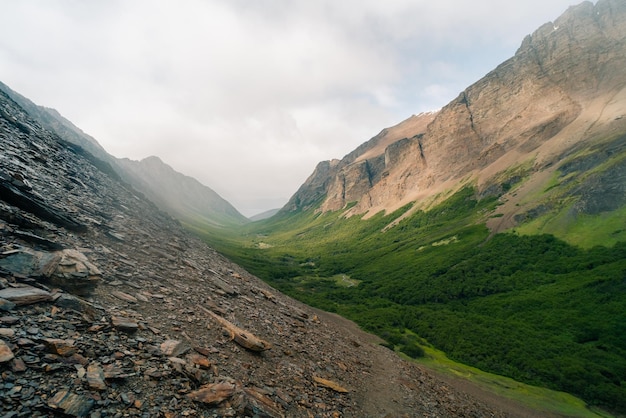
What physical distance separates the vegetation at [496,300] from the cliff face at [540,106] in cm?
4495

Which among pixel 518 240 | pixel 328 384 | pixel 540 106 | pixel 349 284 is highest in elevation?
pixel 540 106

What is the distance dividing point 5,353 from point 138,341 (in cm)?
397

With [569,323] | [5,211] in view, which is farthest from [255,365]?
[569,323]

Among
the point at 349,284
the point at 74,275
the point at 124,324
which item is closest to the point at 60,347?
the point at 124,324

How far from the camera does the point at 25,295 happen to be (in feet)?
30.9

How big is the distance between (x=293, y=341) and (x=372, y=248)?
127m

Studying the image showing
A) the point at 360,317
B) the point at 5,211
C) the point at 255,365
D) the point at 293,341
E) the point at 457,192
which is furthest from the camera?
the point at 457,192

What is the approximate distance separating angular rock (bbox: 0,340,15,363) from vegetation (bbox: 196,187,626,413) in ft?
141

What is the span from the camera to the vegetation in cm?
4125

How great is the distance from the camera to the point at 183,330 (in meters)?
13.5

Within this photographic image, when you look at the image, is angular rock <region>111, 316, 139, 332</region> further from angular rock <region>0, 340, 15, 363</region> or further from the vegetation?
the vegetation

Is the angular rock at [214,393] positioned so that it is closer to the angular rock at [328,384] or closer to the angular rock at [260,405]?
the angular rock at [260,405]

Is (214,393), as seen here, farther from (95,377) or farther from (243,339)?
(243,339)

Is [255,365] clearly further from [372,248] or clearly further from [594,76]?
[594,76]
